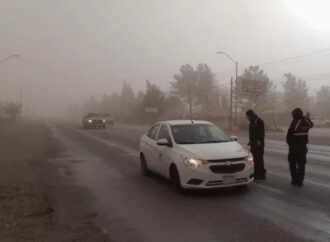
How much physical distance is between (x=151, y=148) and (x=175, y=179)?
230cm

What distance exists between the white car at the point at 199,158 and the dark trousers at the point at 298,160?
1186 millimetres

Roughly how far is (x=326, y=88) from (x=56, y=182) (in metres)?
158

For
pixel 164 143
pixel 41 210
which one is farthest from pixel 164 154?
pixel 41 210

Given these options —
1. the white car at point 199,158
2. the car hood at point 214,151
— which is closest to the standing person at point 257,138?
the white car at point 199,158

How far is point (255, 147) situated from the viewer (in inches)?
488

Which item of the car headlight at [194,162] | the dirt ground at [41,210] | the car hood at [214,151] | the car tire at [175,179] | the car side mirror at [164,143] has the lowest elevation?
the dirt ground at [41,210]

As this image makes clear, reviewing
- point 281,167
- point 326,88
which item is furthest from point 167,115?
point 281,167

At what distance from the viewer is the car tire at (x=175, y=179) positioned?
1086 cm

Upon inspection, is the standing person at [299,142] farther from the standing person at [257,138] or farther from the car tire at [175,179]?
the car tire at [175,179]

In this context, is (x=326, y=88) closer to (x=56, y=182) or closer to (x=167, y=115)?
(x=167, y=115)

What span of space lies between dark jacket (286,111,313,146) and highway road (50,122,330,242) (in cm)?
99

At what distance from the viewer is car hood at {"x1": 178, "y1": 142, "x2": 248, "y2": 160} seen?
10.6 metres

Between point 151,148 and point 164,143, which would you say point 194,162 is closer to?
point 164,143

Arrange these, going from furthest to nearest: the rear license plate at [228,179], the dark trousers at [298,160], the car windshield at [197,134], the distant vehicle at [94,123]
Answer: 1. the distant vehicle at [94,123]
2. the car windshield at [197,134]
3. the dark trousers at [298,160]
4. the rear license plate at [228,179]
